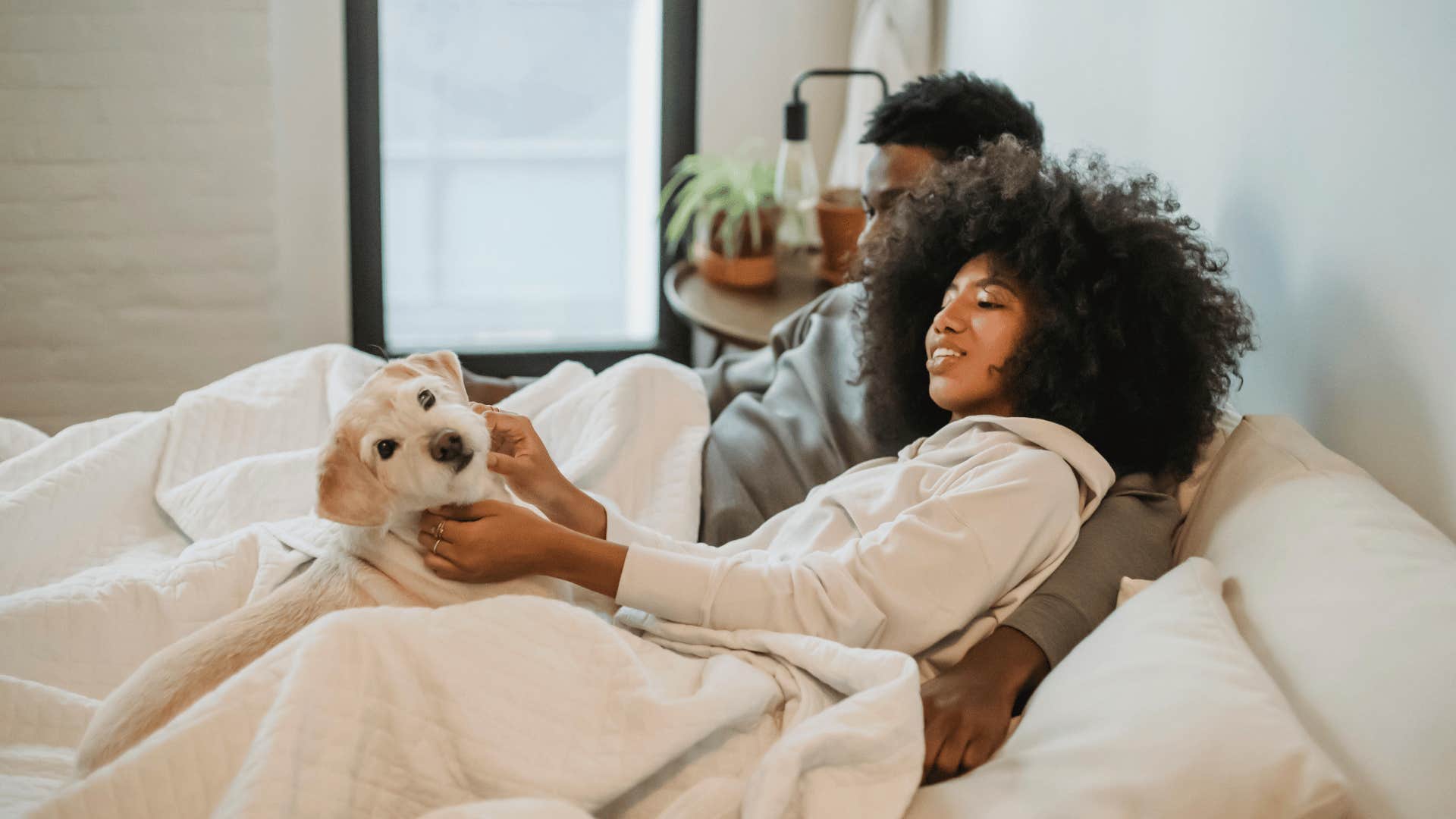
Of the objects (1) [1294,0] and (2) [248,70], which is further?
(2) [248,70]

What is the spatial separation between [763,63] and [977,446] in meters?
2.19

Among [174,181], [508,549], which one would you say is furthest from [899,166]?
[174,181]

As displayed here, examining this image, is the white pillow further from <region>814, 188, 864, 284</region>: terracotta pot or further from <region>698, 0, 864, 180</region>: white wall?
<region>698, 0, 864, 180</region>: white wall

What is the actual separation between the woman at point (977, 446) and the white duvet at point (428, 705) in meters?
0.06

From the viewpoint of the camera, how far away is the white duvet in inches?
37.3

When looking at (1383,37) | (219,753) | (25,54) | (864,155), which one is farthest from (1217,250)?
(25,54)

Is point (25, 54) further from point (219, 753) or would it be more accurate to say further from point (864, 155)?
point (219, 753)

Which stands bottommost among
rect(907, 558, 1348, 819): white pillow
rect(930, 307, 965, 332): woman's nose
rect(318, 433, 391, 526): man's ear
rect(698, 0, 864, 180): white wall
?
rect(907, 558, 1348, 819): white pillow

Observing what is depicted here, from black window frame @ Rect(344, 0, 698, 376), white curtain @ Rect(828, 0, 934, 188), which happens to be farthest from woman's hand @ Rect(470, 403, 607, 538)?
black window frame @ Rect(344, 0, 698, 376)

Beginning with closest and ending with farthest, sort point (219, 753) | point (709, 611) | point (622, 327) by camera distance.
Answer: point (219, 753) → point (709, 611) → point (622, 327)

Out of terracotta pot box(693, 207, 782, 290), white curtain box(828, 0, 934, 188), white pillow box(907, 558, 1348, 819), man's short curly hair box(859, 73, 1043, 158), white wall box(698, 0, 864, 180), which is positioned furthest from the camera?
white wall box(698, 0, 864, 180)

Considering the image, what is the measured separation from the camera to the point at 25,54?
2869mm

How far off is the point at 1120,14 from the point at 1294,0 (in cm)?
54

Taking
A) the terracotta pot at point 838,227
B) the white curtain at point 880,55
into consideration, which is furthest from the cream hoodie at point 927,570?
the white curtain at point 880,55
